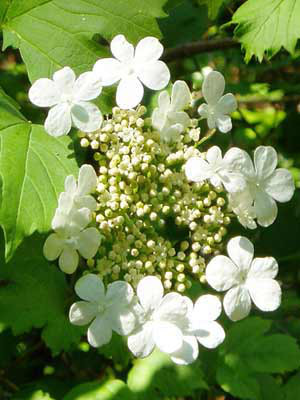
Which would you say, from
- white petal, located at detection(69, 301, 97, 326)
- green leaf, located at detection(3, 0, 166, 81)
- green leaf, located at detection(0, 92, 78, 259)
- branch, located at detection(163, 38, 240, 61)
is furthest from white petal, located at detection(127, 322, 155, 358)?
branch, located at detection(163, 38, 240, 61)

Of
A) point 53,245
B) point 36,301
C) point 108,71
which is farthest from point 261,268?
point 36,301

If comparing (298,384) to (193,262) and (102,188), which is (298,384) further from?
(102,188)

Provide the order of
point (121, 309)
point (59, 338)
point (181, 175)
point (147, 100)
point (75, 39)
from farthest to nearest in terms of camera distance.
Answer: point (147, 100)
point (59, 338)
point (75, 39)
point (181, 175)
point (121, 309)

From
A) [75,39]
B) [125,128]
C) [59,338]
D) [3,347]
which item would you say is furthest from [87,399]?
[75,39]

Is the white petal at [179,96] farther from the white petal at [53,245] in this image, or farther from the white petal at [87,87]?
the white petal at [53,245]

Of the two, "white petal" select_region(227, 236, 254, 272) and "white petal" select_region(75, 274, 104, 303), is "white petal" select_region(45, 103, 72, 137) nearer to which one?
"white petal" select_region(75, 274, 104, 303)

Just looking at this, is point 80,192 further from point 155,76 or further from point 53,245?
point 155,76
